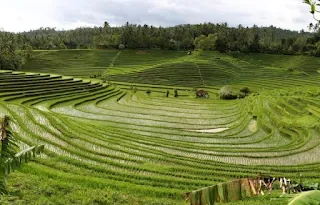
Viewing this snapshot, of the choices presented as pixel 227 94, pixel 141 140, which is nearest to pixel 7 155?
pixel 141 140

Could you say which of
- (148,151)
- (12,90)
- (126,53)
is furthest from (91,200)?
(126,53)

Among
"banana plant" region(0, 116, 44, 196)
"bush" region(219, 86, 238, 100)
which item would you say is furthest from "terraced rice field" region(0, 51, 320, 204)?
"bush" region(219, 86, 238, 100)

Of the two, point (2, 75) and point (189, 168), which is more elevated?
point (2, 75)

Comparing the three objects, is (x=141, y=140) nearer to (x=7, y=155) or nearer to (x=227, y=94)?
(x=7, y=155)

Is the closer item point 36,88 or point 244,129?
point 244,129

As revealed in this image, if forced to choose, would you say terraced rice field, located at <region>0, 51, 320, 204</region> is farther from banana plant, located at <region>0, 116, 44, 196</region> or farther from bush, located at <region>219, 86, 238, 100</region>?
bush, located at <region>219, 86, 238, 100</region>

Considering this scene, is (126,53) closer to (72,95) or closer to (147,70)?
(147,70)

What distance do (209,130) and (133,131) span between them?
670 cm

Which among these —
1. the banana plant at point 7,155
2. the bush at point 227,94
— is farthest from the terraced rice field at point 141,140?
the bush at point 227,94

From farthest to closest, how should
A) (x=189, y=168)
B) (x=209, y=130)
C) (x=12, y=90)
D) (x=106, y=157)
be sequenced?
(x=12, y=90) → (x=209, y=130) → (x=106, y=157) → (x=189, y=168)

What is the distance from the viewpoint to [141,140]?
2297cm

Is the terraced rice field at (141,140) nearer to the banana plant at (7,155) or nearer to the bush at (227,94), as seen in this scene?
the banana plant at (7,155)

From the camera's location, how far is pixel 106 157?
17688 millimetres

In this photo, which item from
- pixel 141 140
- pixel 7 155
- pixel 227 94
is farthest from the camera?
pixel 227 94
